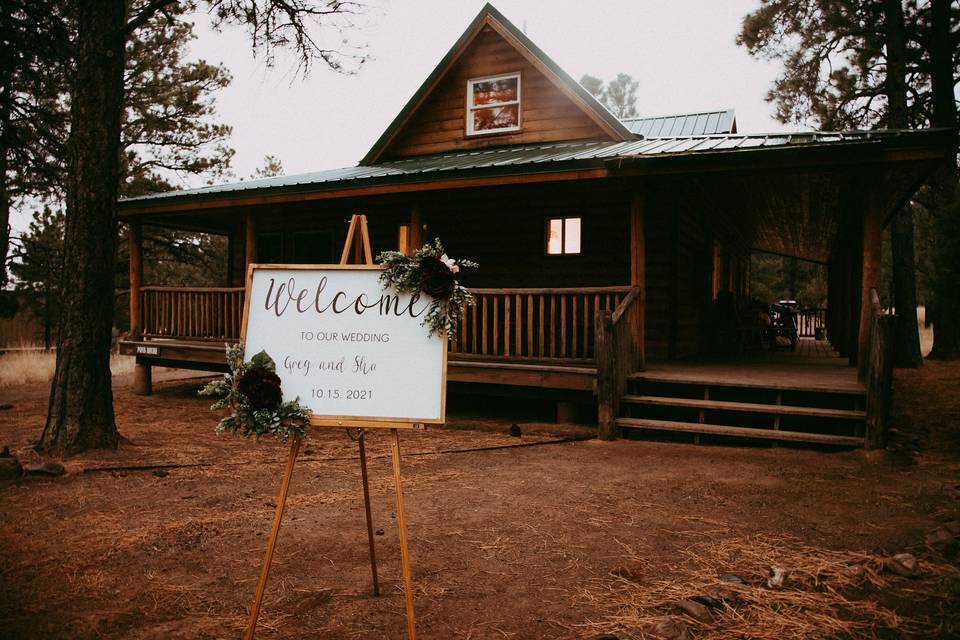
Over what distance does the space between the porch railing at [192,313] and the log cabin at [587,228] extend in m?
0.04

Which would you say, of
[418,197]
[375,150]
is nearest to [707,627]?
[418,197]

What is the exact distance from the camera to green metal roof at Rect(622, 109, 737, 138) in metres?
13.2

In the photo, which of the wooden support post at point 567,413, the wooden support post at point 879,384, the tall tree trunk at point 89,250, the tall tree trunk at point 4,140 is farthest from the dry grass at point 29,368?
the wooden support post at point 879,384

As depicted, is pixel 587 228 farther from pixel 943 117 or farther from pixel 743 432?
pixel 943 117

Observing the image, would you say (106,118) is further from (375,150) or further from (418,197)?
(375,150)

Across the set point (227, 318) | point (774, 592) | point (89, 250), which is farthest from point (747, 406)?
point (227, 318)

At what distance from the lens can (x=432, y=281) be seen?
312cm

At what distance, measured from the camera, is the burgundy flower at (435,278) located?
3111mm

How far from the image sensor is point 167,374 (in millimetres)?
16328

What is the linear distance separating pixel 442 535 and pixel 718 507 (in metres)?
2.14

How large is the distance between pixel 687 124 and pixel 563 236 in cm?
483

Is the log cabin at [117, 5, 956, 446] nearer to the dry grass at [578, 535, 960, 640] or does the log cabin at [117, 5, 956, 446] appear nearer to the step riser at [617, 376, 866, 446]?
the step riser at [617, 376, 866, 446]

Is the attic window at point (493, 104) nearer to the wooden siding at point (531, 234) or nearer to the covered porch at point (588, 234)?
the covered porch at point (588, 234)

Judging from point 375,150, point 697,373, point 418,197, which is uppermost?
point 375,150
